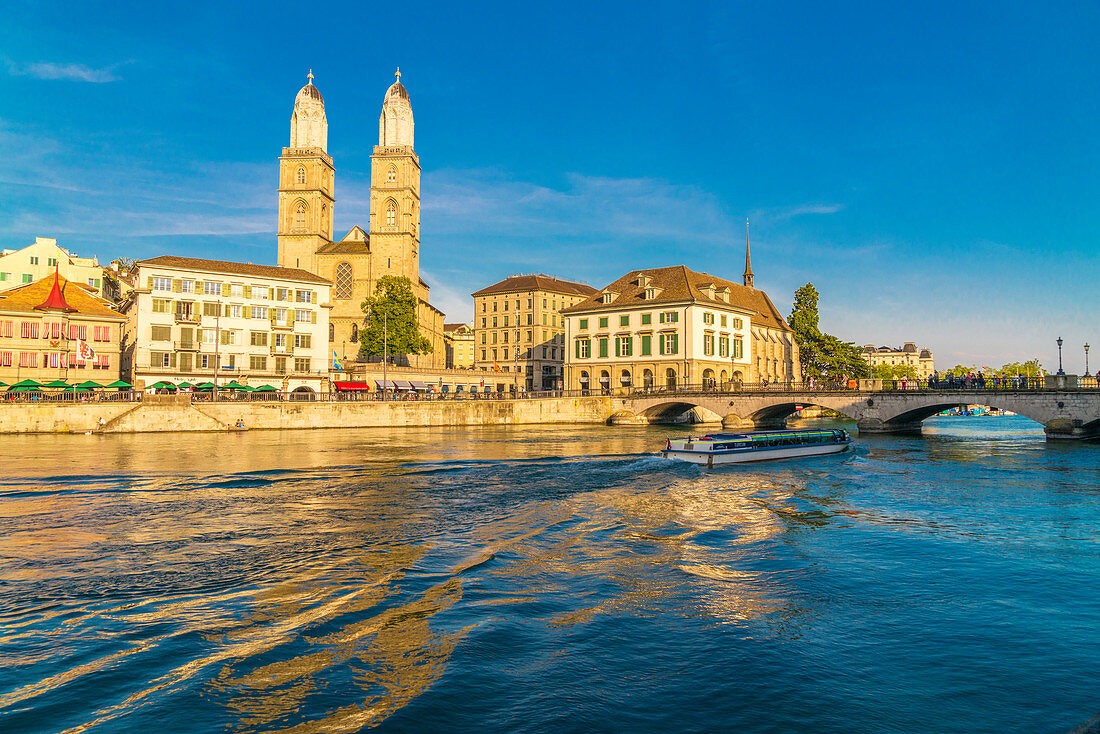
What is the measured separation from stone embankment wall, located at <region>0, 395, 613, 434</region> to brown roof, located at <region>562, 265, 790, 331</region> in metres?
14.6

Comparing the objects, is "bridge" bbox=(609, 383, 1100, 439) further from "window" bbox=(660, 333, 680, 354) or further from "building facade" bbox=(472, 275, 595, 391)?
"building facade" bbox=(472, 275, 595, 391)

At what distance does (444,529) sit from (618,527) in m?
4.61

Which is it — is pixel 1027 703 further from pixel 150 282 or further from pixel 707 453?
pixel 150 282

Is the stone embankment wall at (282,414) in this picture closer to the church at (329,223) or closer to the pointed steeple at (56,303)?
the pointed steeple at (56,303)

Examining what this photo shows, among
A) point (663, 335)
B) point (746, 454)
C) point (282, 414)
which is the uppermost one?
point (663, 335)

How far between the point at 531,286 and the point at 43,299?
66.1 metres

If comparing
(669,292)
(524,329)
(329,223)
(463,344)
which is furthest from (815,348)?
(463,344)

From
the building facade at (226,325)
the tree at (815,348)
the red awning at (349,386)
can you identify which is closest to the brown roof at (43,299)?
the building facade at (226,325)

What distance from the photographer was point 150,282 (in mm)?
66125

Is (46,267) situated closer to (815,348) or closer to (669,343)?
(669,343)

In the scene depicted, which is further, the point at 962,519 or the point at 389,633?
the point at 962,519

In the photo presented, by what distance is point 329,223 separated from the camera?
9731cm

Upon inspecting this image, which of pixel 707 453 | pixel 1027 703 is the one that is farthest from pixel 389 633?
pixel 707 453

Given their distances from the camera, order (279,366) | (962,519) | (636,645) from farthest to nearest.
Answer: (279,366) < (962,519) < (636,645)
